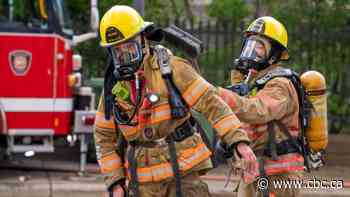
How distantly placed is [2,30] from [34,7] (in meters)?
0.51

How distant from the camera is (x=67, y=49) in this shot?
9812 millimetres

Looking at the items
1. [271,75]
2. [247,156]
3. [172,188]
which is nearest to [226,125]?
[247,156]

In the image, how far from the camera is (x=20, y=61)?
9.48 metres

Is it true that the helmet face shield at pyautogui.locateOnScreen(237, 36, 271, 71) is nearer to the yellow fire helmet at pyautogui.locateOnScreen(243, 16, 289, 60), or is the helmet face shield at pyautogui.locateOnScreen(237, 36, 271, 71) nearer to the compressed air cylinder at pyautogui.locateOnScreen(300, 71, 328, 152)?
the yellow fire helmet at pyautogui.locateOnScreen(243, 16, 289, 60)

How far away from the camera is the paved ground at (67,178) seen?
9102mm

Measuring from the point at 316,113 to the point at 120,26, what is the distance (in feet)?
5.62

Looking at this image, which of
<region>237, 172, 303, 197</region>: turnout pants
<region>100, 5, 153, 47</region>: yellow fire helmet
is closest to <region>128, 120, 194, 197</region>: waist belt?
<region>100, 5, 153, 47</region>: yellow fire helmet

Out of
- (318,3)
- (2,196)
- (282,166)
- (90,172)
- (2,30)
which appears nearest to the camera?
(282,166)

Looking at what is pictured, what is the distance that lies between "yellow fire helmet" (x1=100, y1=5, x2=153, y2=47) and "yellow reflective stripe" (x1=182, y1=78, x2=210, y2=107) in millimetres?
404

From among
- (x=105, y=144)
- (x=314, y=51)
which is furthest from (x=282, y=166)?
(x=314, y=51)

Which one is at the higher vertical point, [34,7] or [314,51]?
[34,7]

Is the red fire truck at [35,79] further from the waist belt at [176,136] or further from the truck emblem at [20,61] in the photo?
the waist belt at [176,136]

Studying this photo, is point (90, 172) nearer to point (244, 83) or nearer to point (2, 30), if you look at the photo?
point (2, 30)

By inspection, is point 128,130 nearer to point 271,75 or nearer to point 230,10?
point 271,75
